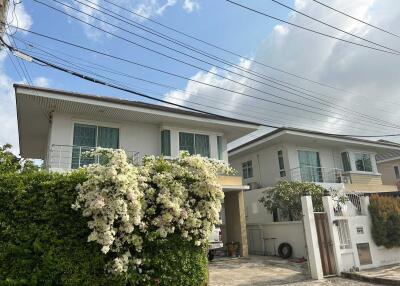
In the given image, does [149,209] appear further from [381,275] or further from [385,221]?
[385,221]

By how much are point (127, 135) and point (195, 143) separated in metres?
3.17

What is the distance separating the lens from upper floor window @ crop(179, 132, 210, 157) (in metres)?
15.4

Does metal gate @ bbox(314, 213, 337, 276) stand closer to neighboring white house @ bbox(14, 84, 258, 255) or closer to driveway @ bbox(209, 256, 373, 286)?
driveway @ bbox(209, 256, 373, 286)

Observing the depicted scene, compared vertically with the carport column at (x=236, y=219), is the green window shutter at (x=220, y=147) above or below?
above

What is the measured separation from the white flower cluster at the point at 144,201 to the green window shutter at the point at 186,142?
7.31 m

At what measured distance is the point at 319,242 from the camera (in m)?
10.3

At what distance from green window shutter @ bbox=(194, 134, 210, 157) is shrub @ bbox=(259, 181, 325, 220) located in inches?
154

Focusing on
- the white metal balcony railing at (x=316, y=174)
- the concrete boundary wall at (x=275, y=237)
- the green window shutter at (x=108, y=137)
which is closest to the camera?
the green window shutter at (x=108, y=137)

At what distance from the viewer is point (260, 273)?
1109cm

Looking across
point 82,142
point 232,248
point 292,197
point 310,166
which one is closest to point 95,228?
point 82,142

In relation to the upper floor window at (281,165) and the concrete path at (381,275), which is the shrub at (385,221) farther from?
the upper floor window at (281,165)

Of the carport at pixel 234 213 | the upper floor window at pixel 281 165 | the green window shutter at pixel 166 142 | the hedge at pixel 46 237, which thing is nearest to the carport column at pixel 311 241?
the hedge at pixel 46 237

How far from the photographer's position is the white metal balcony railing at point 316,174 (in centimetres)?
1986

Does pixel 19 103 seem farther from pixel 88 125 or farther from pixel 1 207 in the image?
pixel 1 207
